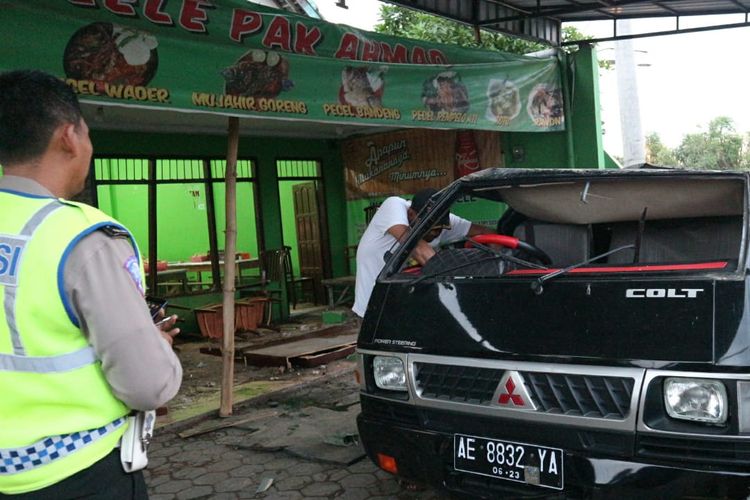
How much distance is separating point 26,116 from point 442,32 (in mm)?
15377

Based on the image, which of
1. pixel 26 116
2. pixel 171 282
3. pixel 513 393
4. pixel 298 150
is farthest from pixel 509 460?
pixel 298 150

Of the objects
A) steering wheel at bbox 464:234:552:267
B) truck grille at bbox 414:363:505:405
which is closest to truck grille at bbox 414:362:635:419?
truck grille at bbox 414:363:505:405

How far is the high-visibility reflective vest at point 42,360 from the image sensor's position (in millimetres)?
1410

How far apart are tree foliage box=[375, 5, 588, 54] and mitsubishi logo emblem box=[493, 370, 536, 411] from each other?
43.7ft

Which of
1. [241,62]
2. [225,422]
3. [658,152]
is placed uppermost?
[658,152]

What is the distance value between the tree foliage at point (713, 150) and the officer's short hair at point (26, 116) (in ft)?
86.0

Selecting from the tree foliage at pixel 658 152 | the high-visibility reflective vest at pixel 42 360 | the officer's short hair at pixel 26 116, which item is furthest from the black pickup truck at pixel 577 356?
the tree foliage at pixel 658 152

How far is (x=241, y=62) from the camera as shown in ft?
16.7

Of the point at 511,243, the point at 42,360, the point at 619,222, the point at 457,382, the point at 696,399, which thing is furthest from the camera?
the point at 619,222

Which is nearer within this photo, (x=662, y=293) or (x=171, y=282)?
(x=662, y=293)

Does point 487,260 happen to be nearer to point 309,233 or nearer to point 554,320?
point 554,320

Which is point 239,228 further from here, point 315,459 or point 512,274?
point 512,274

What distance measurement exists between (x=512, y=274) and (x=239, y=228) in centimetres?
829

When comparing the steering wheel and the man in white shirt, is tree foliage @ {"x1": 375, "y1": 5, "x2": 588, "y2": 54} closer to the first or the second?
the man in white shirt
